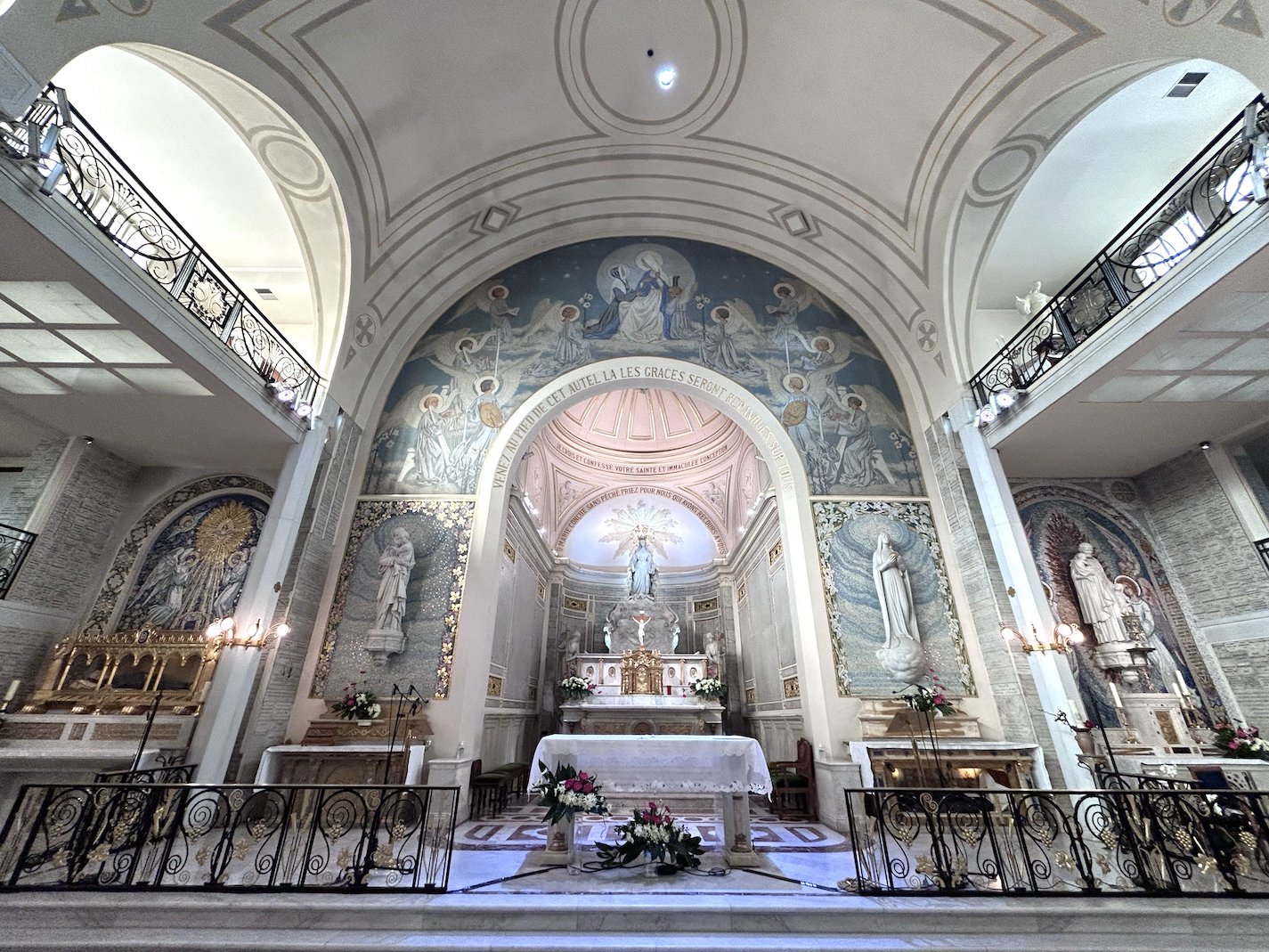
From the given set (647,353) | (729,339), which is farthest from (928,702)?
(647,353)

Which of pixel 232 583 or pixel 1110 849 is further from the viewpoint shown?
pixel 232 583

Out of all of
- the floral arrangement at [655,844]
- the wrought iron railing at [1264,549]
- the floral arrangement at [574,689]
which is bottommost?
the floral arrangement at [655,844]

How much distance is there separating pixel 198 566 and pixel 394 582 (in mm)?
3100

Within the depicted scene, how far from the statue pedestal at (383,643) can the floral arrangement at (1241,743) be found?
11.2 metres

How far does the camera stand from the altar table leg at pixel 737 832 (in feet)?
17.2

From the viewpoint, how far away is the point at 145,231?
25.6ft

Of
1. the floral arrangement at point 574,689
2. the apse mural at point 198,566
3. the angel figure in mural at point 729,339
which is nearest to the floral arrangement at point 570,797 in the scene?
the floral arrangement at point 574,689

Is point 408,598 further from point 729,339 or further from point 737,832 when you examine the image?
point 729,339

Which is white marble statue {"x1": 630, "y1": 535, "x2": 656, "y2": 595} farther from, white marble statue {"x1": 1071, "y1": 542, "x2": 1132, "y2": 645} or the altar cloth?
white marble statue {"x1": 1071, "y1": 542, "x2": 1132, "y2": 645}

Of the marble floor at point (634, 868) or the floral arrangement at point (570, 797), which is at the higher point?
the floral arrangement at point (570, 797)

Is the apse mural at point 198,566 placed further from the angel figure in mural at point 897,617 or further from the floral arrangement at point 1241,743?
the floral arrangement at point 1241,743

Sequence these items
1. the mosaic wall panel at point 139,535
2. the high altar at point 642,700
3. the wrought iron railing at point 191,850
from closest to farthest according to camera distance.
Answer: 1. the wrought iron railing at point 191,850
2. the mosaic wall panel at point 139,535
3. the high altar at point 642,700

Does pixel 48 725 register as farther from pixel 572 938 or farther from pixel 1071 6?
pixel 1071 6

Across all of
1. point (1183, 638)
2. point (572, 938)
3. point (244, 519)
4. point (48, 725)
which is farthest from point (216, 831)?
point (1183, 638)
